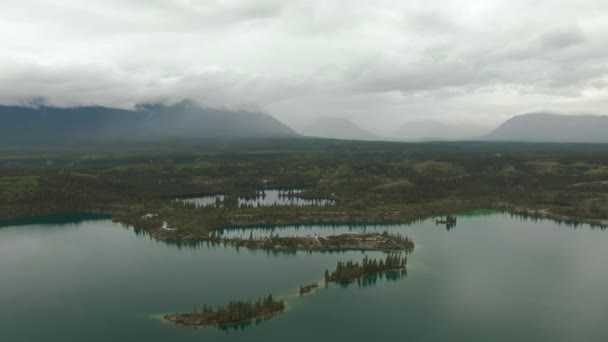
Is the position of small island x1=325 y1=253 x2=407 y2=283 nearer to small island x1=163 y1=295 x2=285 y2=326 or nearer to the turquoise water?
the turquoise water

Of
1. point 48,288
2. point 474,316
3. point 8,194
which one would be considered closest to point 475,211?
point 474,316

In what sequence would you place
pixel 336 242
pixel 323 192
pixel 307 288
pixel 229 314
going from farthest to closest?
1. pixel 323 192
2. pixel 336 242
3. pixel 307 288
4. pixel 229 314

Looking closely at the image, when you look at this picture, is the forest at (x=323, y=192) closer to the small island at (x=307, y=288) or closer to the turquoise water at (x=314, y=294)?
the turquoise water at (x=314, y=294)

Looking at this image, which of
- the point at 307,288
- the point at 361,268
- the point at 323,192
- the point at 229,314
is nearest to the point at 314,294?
the point at 307,288

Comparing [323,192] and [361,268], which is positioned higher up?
[323,192]

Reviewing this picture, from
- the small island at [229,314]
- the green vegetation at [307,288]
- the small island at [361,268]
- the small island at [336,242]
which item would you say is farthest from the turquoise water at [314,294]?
the small island at [336,242]

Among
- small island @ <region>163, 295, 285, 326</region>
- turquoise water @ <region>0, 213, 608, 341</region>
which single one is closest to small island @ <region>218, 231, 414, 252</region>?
turquoise water @ <region>0, 213, 608, 341</region>

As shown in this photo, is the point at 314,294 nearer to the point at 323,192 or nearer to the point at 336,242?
the point at 336,242
